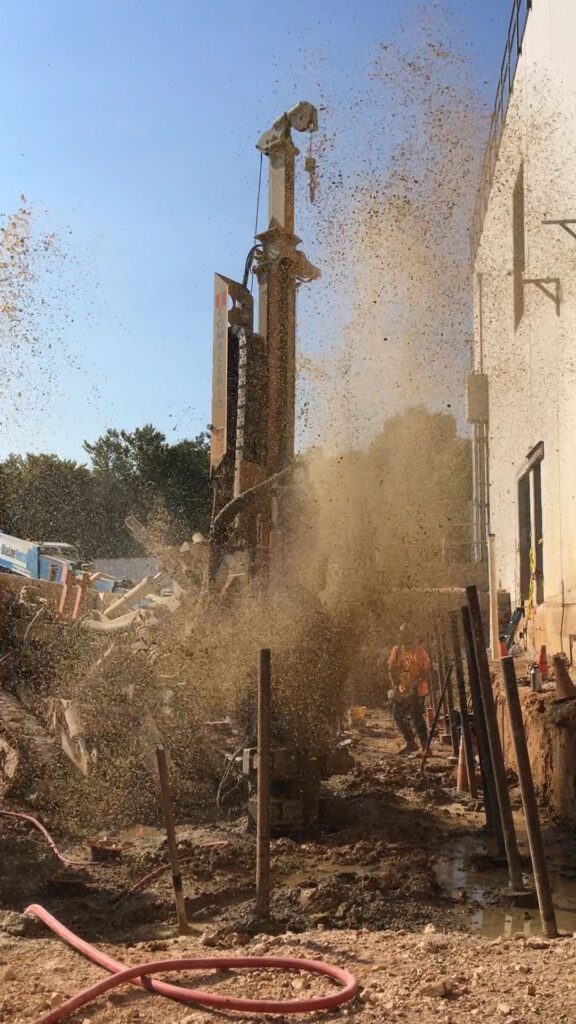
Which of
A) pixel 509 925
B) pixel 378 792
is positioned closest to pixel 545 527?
pixel 378 792

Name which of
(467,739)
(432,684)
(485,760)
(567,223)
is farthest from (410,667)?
(567,223)

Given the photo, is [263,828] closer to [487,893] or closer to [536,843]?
[536,843]

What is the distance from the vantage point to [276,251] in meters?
9.85

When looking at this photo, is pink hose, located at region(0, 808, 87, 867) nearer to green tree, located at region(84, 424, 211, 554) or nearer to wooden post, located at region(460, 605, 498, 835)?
wooden post, located at region(460, 605, 498, 835)

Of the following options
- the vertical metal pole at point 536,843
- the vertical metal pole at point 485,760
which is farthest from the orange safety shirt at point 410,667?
the vertical metal pole at point 536,843

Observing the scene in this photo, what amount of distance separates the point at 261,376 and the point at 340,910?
5.40 m

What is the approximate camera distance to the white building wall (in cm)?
1181

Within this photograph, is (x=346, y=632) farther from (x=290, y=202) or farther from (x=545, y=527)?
(x=545, y=527)

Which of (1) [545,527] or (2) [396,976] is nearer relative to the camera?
(2) [396,976]

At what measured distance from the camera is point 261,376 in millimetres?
9828

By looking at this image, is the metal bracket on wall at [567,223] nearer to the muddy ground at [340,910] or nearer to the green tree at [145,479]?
the muddy ground at [340,910]

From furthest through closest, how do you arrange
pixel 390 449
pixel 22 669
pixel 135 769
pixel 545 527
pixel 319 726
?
pixel 545 527, pixel 22 669, pixel 390 449, pixel 135 769, pixel 319 726

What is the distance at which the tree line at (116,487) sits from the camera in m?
39.8

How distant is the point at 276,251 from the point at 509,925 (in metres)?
6.59
